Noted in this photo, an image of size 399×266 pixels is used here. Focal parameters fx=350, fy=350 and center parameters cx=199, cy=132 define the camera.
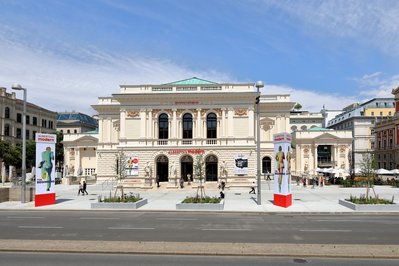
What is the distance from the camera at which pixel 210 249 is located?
11719mm

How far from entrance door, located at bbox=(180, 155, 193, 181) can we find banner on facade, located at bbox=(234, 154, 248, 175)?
615 cm

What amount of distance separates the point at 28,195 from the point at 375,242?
27.7 meters

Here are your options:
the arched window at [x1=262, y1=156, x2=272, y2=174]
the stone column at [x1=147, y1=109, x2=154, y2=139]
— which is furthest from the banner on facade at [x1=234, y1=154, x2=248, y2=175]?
the arched window at [x1=262, y1=156, x2=272, y2=174]

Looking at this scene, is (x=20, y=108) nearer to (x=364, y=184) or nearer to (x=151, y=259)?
(x=364, y=184)

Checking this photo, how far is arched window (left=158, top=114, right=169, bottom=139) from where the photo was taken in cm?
4956

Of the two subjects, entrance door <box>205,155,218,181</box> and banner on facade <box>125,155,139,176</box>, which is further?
entrance door <box>205,155,218,181</box>

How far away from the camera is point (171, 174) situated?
156 ft

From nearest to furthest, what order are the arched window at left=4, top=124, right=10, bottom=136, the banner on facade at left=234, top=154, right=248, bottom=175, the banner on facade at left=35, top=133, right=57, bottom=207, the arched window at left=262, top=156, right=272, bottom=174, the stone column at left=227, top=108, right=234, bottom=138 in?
the banner on facade at left=35, top=133, right=57, bottom=207, the banner on facade at left=234, top=154, right=248, bottom=175, the stone column at left=227, top=108, right=234, bottom=138, the arched window at left=262, top=156, right=272, bottom=174, the arched window at left=4, top=124, right=10, bottom=136

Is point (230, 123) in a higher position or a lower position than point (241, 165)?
higher

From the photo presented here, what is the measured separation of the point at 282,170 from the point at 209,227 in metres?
10.6

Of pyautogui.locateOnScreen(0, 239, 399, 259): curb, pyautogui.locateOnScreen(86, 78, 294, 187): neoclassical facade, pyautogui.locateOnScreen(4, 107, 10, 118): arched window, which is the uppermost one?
pyautogui.locateOnScreen(4, 107, 10, 118): arched window

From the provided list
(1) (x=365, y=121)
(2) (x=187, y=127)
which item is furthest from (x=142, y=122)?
(1) (x=365, y=121)

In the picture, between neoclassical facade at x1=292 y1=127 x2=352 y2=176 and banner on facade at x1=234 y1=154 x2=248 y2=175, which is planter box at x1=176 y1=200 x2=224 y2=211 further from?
neoclassical facade at x1=292 y1=127 x2=352 y2=176

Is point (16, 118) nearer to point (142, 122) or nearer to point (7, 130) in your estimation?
point (7, 130)
